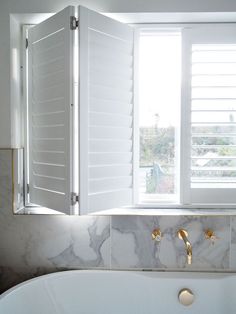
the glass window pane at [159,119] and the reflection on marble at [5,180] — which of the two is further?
the glass window pane at [159,119]

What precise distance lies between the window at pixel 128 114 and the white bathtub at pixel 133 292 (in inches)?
16.0

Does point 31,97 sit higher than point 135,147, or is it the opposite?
point 31,97

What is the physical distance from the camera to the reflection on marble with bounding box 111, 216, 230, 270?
1542mm

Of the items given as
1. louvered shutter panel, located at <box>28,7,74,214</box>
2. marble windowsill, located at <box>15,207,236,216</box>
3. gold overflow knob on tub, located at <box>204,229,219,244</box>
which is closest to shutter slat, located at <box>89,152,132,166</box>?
louvered shutter panel, located at <box>28,7,74,214</box>

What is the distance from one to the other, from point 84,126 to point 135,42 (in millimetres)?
621

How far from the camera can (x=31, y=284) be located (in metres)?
1.38

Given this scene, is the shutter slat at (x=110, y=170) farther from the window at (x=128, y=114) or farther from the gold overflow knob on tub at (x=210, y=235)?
the gold overflow knob on tub at (x=210, y=235)

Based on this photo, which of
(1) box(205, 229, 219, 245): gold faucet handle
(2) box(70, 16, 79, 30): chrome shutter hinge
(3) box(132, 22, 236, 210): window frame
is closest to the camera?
(2) box(70, 16, 79, 30): chrome shutter hinge

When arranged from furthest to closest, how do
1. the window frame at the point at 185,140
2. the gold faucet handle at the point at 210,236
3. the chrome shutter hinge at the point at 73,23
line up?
the window frame at the point at 185,140 → the gold faucet handle at the point at 210,236 → the chrome shutter hinge at the point at 73,23

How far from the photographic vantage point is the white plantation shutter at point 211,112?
61.9 inches

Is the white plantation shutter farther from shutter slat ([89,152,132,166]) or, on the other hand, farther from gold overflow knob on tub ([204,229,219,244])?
shutter slat ([89,152,132,166])

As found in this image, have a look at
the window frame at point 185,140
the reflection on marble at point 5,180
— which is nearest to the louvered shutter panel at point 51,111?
the reflection on marble at point 5,180

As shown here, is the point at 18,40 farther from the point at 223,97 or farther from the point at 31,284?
the point at 31,284

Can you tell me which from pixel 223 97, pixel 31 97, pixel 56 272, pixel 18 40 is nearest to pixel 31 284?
pixel 56 272
